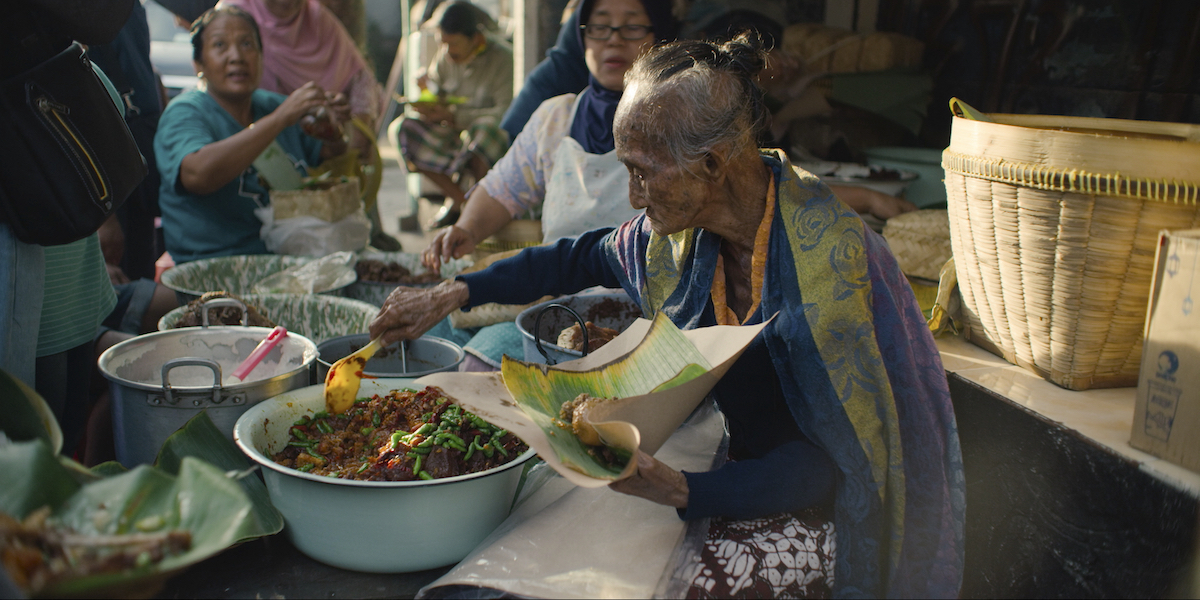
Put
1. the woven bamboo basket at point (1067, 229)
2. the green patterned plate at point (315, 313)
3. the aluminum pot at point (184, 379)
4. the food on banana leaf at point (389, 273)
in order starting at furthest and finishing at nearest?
1. the food on banana leaf at point (389, 273)
2. the green patterned plate at point (315, 313)
3. the aluminum pot at point (184, 379)
4. the woven bamboo basket at point (1067, 229)

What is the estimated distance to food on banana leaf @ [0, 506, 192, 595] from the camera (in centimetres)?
103

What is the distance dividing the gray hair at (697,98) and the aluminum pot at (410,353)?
1002mm

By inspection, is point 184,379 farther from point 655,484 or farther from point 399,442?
point 655,484

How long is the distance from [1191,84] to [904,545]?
2.66 metres

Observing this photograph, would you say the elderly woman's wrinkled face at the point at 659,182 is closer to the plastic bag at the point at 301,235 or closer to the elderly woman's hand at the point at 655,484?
the elderly woman's hand at the point at 655,484

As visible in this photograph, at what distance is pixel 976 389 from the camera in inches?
80.3

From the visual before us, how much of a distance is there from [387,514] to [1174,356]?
165 centimetres

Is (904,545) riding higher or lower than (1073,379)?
Answer: lower

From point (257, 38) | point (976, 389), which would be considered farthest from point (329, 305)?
point (976, 389)

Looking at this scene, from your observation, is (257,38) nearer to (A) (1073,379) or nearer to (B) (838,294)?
(B) (838,294)

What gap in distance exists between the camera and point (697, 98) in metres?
1.60

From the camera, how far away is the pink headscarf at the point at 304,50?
5336 mm

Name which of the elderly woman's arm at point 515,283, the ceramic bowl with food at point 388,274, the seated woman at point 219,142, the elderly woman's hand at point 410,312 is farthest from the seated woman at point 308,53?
the elderly woman's hand at point 410,312

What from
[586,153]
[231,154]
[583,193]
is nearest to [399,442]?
[583,193]
